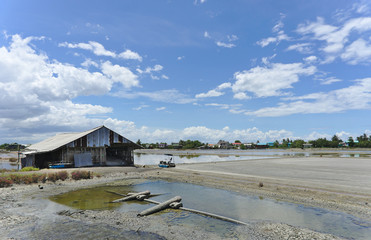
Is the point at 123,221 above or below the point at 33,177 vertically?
below

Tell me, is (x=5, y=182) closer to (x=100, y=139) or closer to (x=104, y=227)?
(x=100, y=139)

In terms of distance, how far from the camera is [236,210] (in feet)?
53.3

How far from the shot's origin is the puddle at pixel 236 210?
42.4 ft

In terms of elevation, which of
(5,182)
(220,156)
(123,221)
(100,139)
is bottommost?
(220,156)

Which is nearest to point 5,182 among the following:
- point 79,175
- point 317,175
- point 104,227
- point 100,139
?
point 79,175

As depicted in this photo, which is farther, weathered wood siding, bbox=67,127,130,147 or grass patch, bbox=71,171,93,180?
weathered wood siding, bbox=67,127,130,147

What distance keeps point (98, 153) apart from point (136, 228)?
1331 inches

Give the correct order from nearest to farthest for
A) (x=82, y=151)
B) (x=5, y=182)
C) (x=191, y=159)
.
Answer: (x=5, y=182)
(x=82, y=151)
(x=191, y=159)

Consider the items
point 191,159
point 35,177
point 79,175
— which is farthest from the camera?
point 191,159

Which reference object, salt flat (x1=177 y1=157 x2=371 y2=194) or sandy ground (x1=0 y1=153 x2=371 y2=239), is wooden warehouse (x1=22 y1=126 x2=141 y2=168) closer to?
salt flat (x1=177 y1=157 x2=371 y2=194)

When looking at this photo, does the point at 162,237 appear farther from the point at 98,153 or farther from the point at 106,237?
the point at 98,153

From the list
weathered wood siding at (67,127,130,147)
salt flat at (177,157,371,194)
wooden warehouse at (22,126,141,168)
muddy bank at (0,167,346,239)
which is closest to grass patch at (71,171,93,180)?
wooden warehouse at (22,126,141,168)

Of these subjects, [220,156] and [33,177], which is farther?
[220,156]

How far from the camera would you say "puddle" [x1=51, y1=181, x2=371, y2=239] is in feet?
42.4
